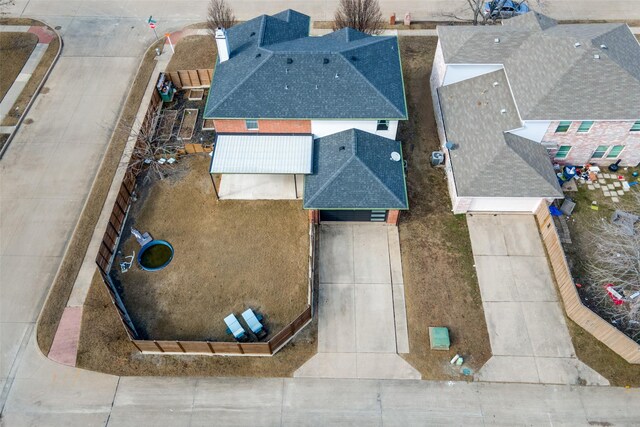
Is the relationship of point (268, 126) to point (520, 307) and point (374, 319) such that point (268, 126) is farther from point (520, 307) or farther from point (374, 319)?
point (520, 307)

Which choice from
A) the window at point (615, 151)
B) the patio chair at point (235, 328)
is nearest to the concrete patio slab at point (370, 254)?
the patio chair at point (235, 328)

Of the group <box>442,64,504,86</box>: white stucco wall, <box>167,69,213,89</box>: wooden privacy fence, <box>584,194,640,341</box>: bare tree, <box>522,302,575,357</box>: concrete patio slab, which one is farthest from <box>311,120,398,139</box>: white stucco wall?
<box>584,194,640,341</box>: bare tree

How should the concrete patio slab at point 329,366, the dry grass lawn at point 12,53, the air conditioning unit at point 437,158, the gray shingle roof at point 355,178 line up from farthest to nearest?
the dry grass lawn at point 12,53, the air conditioning unit at point 437,158, the gray shingle roof at point 355,178, the concrete patio slab at point 329,366

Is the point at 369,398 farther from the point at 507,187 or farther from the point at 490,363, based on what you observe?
the point at 507,187

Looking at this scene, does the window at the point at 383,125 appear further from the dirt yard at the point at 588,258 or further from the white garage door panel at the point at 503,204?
the dirt yard at the point at 588,258

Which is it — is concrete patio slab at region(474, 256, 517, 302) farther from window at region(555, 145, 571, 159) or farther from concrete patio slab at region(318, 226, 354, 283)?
window at region(555, 145, 571, 159)

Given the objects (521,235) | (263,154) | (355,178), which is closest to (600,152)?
(521,235)
